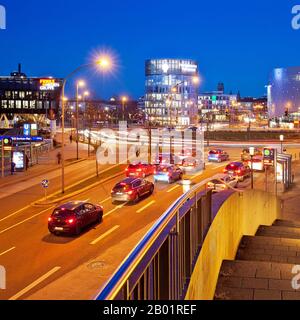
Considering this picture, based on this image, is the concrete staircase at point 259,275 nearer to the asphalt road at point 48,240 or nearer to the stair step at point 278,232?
the stair step at point 278,232

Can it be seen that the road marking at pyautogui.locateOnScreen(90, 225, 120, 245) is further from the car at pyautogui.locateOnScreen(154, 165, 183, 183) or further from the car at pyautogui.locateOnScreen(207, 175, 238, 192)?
the car at pyautogui.locateOnScreen(154, 165, 183, 183)

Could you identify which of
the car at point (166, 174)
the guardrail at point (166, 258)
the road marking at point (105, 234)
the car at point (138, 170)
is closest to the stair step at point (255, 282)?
the guardrail at point (166, 258)

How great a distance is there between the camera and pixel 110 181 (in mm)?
35406

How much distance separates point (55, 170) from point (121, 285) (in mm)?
38064

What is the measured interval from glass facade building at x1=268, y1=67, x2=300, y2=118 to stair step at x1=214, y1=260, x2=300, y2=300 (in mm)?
150640

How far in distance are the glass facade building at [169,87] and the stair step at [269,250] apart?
155m

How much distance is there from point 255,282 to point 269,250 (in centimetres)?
369

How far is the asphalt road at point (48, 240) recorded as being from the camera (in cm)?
1484

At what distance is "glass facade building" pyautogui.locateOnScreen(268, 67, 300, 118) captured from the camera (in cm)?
15450

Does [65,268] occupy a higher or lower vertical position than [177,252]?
lower

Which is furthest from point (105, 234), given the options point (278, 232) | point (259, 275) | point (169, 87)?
point (169, 87)

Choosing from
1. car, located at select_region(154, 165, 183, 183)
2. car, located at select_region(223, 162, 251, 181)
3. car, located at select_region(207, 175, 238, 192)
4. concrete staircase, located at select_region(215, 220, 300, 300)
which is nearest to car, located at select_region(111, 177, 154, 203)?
car, located at select_region(154, 165, 183, 183)
